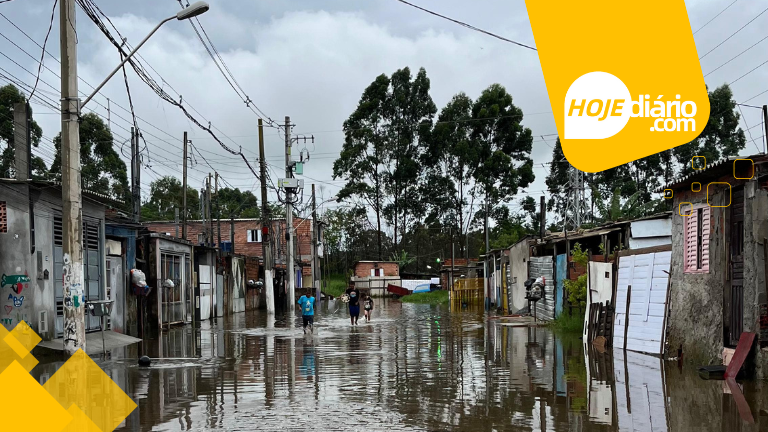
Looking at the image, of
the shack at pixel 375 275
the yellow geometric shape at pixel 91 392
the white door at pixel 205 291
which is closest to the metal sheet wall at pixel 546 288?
the white door at pixel 205 291

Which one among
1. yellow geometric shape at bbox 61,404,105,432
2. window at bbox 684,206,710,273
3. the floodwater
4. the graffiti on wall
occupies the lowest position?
the floodwater

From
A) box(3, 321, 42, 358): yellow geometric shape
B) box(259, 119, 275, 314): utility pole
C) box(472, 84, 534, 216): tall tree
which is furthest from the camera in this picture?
box(472, 84, 534, 216): tall tree

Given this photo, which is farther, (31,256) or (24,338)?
(31,256)

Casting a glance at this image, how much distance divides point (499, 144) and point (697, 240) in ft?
155

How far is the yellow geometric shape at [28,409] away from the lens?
30.3 ft

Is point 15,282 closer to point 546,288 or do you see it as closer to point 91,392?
point 91,392

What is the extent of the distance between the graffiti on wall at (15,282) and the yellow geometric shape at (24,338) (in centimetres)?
77

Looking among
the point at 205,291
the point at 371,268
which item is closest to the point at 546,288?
the point at 205,291

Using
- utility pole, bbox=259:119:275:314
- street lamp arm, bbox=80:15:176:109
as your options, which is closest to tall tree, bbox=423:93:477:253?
utility pole, bbox=259:119:275:314

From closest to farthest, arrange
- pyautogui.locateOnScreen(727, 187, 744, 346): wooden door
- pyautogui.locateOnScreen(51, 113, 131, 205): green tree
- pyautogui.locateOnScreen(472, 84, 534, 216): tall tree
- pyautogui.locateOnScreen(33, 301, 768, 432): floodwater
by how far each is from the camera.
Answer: pyautogui.locateOnScreen(33, 301, 768, 432): floodwater, pyautogui.locateOnScreen(727, 187, 744, 346): wooden door, pyautogui.locateOnScreen(51, 113, 131, 205): green tree, pyautogui.locateOnScreen(472, 84, 534, 216): tall tree

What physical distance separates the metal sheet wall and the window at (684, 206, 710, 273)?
13.2 metres

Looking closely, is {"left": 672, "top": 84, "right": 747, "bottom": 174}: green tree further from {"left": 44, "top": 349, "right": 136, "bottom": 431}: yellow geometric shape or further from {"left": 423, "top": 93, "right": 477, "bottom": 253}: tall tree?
{"left": 44, "top": 349, "right": 136, "bottom": 431}: yellow geometric shape

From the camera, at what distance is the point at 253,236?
68.6 metres

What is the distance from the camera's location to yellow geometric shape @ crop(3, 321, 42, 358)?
17375 millimetres
